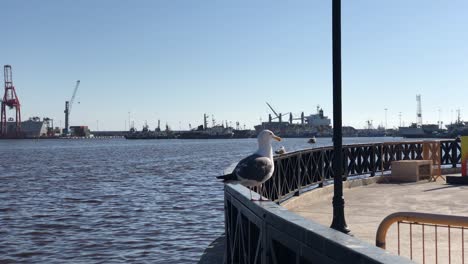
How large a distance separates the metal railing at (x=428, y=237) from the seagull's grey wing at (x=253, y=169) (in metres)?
1.67

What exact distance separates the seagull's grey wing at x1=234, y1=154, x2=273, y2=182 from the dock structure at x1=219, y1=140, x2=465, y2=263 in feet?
0.84

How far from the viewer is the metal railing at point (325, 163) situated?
1367cm

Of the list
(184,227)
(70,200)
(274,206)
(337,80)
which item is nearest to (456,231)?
(337,80)

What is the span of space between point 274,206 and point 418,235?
185 inches

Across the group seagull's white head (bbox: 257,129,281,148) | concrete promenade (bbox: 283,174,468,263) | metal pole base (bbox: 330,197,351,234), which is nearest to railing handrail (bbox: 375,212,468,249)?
metal pole base (bbox: 330,197,351,234)

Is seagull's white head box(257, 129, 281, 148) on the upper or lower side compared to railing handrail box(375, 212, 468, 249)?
upper

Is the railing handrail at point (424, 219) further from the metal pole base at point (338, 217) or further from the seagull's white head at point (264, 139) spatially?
the seagull's white head at point (264, 139)

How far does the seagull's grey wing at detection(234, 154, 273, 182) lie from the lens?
7277mm

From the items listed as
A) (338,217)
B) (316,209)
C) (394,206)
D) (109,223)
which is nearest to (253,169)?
(338,217)

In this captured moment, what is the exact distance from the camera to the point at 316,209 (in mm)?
13547

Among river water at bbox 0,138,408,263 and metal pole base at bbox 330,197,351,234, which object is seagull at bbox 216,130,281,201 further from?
river water at bbox 0,138,408,263

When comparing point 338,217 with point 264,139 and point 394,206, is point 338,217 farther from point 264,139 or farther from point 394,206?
point 394,206

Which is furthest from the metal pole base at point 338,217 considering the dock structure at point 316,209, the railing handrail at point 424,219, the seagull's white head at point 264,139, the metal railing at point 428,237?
the railing handrail at point 424,219

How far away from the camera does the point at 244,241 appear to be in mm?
7312
